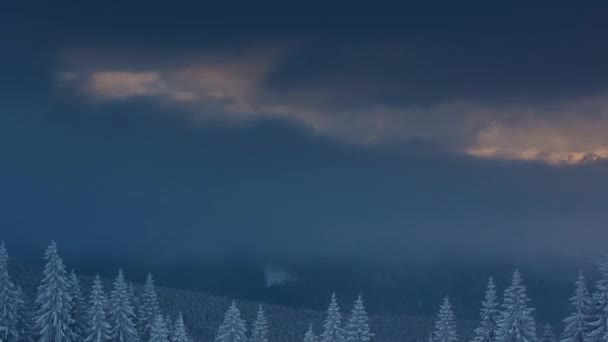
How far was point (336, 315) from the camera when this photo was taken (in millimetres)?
84125

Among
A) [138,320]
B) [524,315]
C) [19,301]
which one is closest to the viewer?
[524,315]

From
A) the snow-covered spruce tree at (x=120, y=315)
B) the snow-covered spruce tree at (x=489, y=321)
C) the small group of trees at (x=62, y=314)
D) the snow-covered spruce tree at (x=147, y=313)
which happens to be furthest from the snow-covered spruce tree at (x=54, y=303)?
the snow-covered spruce tree at (x=489, y=321)

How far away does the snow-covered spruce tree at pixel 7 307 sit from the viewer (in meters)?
83.6

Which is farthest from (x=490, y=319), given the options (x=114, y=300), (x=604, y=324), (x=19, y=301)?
(x=19, y=301)

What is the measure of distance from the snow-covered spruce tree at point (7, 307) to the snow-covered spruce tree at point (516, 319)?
45251 mm

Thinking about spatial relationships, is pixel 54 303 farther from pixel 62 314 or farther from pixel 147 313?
pixel 147 313

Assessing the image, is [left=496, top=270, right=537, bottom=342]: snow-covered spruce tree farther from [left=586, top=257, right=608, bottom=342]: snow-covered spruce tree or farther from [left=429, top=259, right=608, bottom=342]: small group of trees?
[left=586, top=257, right=608, bottom=342]: snow-covered spruce tree

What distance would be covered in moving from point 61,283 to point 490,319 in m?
40.2

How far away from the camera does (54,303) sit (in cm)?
8462

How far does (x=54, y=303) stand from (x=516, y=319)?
42865 millimetres

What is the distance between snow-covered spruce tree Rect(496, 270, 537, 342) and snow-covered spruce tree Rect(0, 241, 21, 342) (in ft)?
148

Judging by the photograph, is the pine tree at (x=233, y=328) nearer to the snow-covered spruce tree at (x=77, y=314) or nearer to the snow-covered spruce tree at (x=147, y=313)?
the snow-covered spruce tree at (x=147, y=313)

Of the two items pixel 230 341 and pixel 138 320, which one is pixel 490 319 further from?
pixel 138 320

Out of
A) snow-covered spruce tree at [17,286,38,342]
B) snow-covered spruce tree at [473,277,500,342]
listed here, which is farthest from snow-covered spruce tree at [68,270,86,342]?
snow-covered spruce tree at [473,277,500,342]
